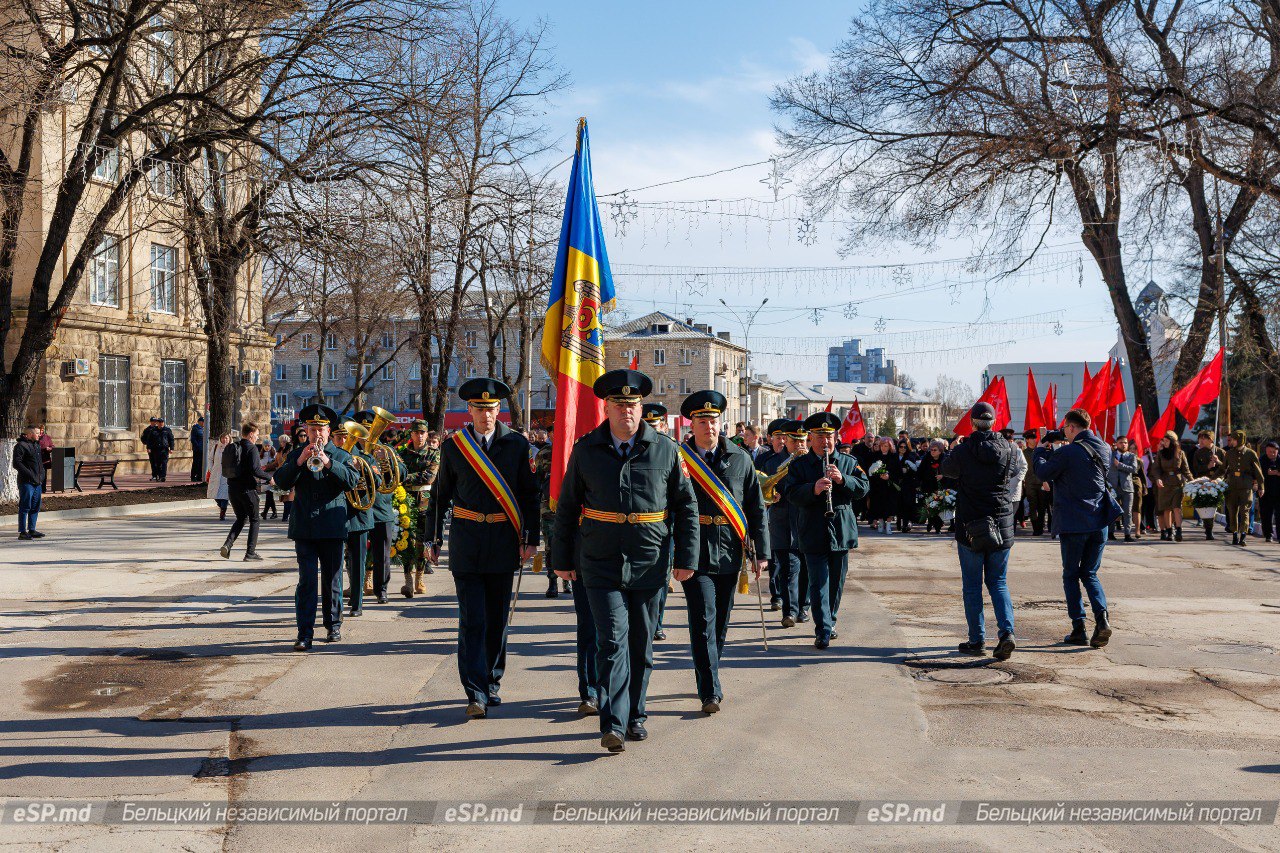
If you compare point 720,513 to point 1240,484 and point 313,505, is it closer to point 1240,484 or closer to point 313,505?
point 313,505

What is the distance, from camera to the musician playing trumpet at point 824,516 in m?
9.32

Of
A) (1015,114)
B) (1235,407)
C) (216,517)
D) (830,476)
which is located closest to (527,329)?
(216,517)

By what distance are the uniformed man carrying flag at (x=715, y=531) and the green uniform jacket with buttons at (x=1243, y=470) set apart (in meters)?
14.4

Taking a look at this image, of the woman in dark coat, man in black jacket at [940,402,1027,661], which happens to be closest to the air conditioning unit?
the woman in dark coat

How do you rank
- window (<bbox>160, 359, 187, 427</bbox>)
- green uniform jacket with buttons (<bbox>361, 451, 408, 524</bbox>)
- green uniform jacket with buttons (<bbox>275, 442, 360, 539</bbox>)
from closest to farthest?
green uniform jacket with buttons (<bbox>275, 442, 360, 539</bbox>) → green uniform jacket with buttons (<bbox>361, 451, 408, 524</bbox>) → window (<bbox>160, 359, 187, 427</bbox>)

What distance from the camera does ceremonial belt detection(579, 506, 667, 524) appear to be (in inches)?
247

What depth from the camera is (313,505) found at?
9055 mm

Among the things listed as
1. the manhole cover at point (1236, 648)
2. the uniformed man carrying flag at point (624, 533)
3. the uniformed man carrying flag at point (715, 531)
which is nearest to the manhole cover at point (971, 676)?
the uniformed man carrying flag at point (715, 531)

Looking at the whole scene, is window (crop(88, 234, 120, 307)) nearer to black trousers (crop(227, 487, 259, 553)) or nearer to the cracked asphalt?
black trousers (crop(227, 487, 259, 553))

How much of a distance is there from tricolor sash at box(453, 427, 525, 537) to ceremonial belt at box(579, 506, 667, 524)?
0.85 metres

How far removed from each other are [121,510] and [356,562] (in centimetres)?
1505

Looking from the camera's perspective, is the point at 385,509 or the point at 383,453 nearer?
the point at 385,509

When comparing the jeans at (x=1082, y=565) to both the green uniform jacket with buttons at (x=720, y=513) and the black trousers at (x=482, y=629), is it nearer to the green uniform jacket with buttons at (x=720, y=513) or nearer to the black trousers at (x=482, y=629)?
the green uniform jacket with buttons at (x=720, y=513)

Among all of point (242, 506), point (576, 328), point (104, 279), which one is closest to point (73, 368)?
point (104, 279)
